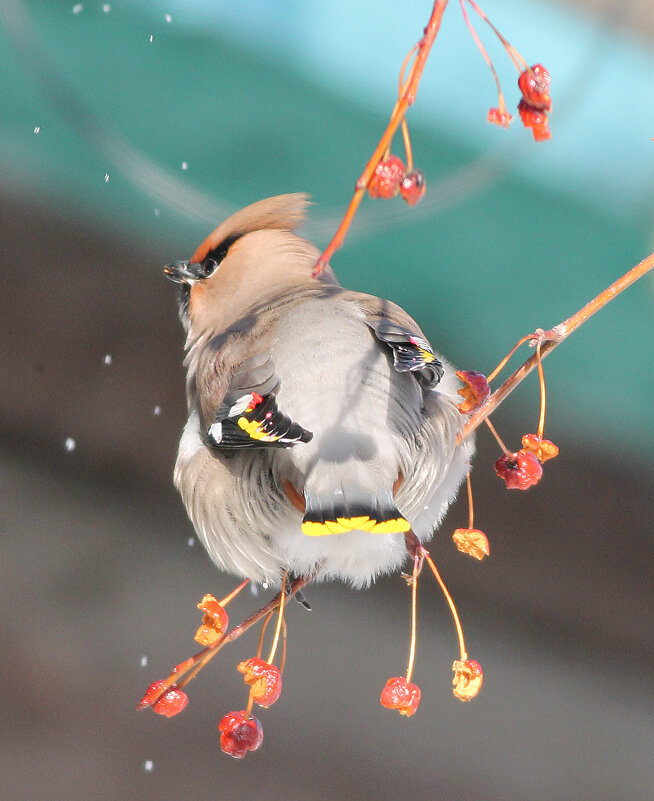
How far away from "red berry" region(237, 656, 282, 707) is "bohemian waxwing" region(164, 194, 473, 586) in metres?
0.16

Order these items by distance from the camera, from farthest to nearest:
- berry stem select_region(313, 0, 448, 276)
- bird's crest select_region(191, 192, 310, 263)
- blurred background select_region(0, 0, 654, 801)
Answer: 1. blurred background select_region(0, 0, 654, 801)
2. bird's crest select_region(191, 192, 310, 263)
3. berry stem select_region(313, 0, 448, 276)

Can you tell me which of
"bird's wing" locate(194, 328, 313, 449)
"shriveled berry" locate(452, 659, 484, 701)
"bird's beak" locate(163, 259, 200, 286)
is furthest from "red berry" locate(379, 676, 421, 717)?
"bird's beak" locate(163, 259, 200, 286)

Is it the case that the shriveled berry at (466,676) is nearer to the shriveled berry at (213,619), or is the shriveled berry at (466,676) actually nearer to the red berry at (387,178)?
the shriveled berry at (213,619)

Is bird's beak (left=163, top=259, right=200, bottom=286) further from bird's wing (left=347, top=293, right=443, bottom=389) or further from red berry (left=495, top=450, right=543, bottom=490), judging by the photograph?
red berry (left=495, top=450, right=543, bottom=490)

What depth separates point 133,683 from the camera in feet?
9.66

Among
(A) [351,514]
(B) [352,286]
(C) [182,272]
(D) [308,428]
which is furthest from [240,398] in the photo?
(B) [352,286]

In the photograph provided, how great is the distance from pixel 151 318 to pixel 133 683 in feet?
3.40

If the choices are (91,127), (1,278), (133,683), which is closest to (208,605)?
(91,127)

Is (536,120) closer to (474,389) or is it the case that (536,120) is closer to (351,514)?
(474,389)

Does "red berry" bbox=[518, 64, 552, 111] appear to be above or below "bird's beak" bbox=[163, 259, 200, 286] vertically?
above

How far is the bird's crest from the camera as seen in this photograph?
1404mm

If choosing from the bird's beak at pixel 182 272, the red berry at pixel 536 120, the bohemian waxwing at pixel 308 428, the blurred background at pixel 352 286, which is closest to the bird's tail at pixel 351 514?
the bohemian waxwing at pixel 308 428

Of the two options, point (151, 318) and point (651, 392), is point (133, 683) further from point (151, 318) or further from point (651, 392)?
point (651, 392)

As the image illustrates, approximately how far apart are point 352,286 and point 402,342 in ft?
4.84
